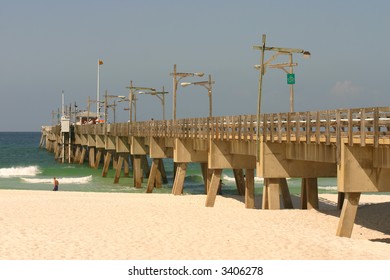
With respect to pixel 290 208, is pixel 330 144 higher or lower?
higher

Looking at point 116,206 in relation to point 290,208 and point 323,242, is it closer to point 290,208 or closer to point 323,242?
point 290,208

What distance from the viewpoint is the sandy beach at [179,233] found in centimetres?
1647

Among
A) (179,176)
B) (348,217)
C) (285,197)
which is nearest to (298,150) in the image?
(348,217)

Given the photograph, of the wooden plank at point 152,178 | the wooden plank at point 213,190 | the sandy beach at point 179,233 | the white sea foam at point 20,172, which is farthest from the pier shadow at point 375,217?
the white sea foam at point 20,172

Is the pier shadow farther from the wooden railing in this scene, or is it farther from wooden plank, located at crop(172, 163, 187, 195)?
wooden plank, located at crop(172, 163, 187, 195)

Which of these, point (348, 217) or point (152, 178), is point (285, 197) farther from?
point (152, 178)

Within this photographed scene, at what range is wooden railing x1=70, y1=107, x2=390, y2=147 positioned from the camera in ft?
58.0

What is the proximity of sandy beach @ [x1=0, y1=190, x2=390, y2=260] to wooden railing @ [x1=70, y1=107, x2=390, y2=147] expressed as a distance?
2.98 m

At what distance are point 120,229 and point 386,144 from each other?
8.55 metres

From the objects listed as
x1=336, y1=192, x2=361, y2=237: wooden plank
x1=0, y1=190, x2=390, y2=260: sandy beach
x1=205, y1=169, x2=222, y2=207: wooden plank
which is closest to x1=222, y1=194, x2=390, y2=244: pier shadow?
x1=0, y1=190, x2=390, y2=260: sandy beach

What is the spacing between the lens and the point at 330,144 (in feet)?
65.3

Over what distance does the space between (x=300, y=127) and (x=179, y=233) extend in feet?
18.3

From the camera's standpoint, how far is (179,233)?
19531mm

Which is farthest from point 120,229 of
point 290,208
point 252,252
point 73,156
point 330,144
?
point 73,156
